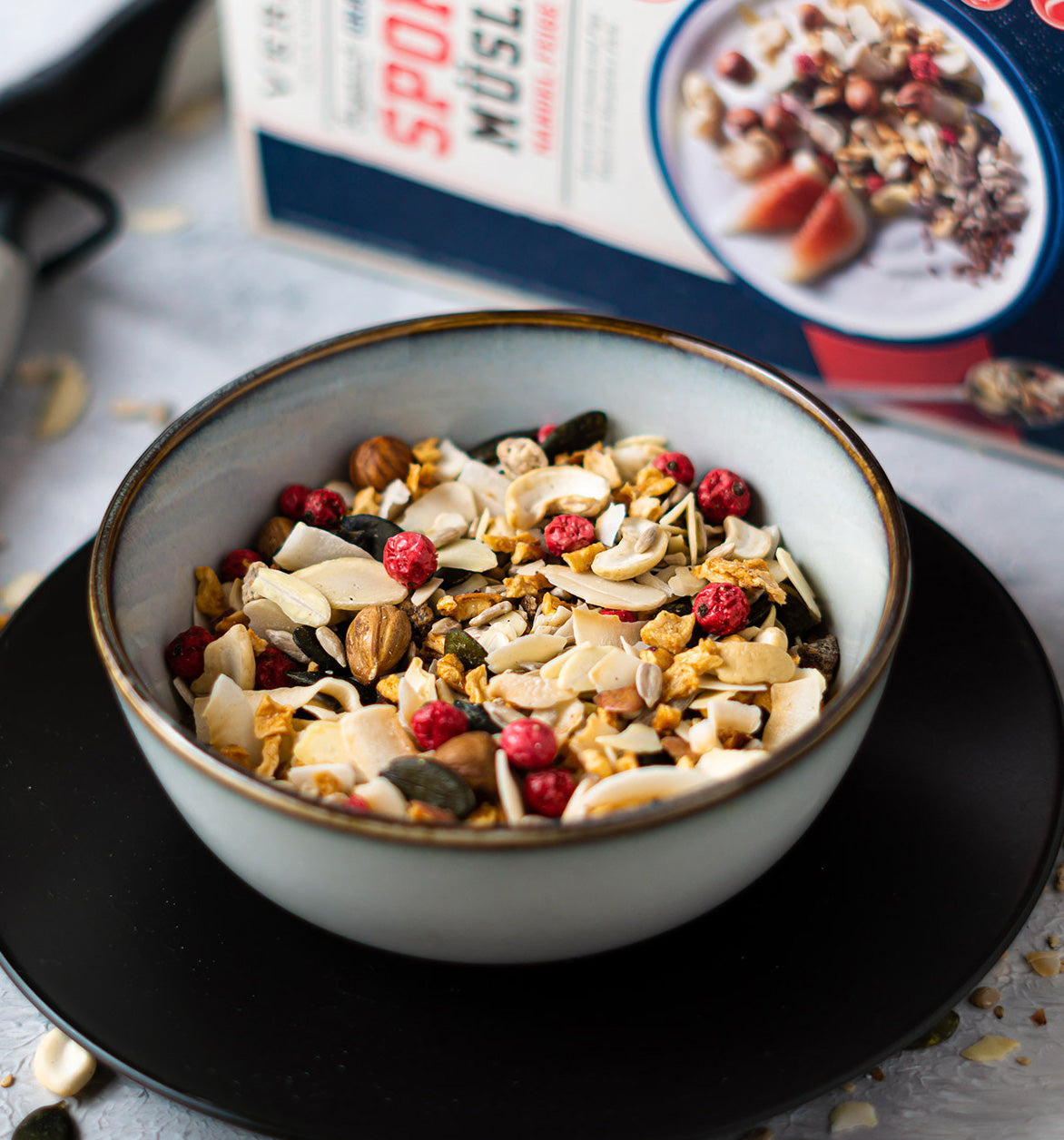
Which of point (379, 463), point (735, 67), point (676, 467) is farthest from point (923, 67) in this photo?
point (379, 463)

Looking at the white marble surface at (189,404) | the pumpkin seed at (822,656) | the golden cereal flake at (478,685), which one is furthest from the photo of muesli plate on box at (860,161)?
the golden cereal flake at (478,685)

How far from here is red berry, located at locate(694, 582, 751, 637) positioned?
600 millimetres

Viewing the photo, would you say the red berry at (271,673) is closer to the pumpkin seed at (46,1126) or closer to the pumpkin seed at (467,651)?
the pumpkin seed at (467,651)

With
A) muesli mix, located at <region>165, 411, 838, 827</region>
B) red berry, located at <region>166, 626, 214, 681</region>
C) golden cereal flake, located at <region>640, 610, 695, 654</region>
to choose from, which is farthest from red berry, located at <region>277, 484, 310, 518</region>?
golden cereal flake, located at <region>640, 610, 695, 654</region>

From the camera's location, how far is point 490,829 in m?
0.43

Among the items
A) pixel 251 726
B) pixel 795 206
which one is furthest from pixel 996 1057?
pixel 795 206

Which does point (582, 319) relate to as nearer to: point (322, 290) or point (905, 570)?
point (905, 570)

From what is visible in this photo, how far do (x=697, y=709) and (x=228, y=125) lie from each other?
0.95 m

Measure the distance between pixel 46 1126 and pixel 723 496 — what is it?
0.44 metres

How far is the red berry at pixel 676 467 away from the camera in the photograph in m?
0.69

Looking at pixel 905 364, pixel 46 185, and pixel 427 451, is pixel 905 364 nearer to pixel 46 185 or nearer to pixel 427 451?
pixel 427 451

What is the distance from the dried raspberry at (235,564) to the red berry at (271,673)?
61 mm

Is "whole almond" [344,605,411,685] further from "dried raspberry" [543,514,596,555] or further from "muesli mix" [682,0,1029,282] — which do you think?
"muesli mix" [682,0,1029,282]

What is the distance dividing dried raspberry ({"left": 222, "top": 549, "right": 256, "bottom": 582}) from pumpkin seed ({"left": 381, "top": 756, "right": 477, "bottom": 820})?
7.1 inches
